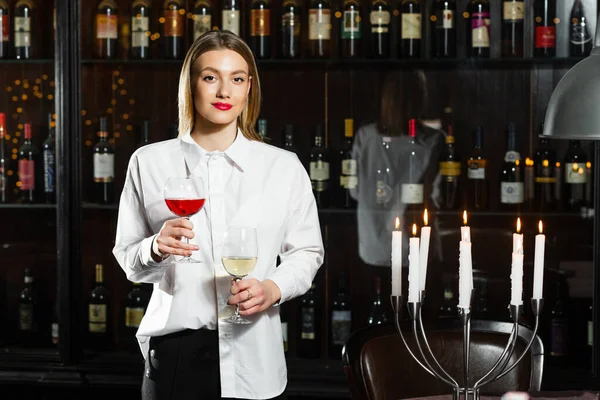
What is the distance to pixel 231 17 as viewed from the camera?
2748 millimetres

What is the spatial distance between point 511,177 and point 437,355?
1037mm

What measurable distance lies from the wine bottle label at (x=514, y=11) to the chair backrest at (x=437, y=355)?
3.83 feet

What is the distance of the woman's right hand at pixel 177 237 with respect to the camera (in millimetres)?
1619

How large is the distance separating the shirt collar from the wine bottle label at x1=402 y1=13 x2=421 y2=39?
3.49 feet

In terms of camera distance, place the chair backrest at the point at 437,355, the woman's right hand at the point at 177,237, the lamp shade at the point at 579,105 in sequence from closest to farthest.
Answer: the lamp shade at the point at 579,105, the woman's right hand at the point at 177,237, the chair backrest at the point at 437,355

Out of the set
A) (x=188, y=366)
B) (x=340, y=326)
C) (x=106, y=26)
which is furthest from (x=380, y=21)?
(x=188, y=366)

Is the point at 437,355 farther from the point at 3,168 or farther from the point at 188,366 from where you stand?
the point at 3,168

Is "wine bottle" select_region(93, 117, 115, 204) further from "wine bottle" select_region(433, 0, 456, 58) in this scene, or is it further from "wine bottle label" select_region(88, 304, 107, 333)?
"wine bottle" select_region(433, 0, 456, 58)

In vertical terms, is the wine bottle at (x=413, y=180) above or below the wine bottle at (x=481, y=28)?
below

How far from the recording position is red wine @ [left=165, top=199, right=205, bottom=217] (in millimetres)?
1688

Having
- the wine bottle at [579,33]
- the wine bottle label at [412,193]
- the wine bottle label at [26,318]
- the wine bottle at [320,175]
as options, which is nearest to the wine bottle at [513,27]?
the wine bottle at [579,33]

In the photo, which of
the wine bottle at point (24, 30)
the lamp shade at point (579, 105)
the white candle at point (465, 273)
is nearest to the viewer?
the white candle at point (465, 273)

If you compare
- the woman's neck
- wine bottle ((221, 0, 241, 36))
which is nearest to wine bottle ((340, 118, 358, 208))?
wine bottle ((221, 0, 241, 36))

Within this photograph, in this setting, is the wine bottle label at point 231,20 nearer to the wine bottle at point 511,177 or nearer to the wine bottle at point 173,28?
the wine bottle at point 173,28
